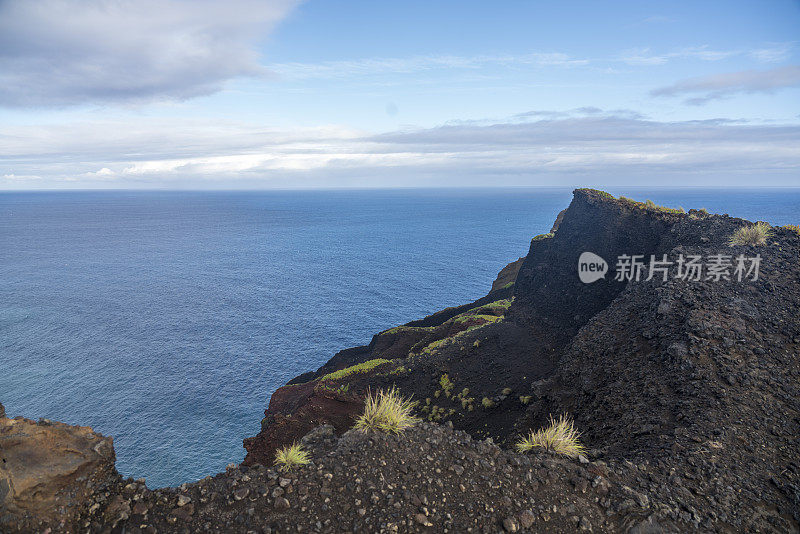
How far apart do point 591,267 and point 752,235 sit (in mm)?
8730

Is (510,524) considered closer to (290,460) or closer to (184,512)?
(290,460)

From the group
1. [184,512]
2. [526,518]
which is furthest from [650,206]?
[184,512]

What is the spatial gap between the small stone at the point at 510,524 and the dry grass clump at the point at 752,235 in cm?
2056

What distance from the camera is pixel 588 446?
42.3 ft

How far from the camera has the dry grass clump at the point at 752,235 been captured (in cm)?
2077

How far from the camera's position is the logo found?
1067 inches

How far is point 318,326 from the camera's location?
62594 mm

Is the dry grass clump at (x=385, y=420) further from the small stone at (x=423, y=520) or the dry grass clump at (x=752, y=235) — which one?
the dry grass clump at (x=752, y=235)

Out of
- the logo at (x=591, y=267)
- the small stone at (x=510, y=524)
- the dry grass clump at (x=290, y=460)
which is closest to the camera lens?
the small stone at (x=510, y=524)

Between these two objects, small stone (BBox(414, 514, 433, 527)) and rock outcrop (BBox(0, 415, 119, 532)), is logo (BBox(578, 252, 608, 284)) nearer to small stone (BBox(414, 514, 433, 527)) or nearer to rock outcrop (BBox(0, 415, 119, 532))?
small stone (BBox(414, 514, 433, 527))

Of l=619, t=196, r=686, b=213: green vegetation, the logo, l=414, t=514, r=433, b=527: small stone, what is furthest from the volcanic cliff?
the logo

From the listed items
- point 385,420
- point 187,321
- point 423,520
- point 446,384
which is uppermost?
point 385,420

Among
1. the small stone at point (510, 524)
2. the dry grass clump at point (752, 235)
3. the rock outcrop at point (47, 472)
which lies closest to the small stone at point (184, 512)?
the rock outcrop at point (47, 472)

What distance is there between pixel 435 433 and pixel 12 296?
9288 cm
